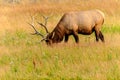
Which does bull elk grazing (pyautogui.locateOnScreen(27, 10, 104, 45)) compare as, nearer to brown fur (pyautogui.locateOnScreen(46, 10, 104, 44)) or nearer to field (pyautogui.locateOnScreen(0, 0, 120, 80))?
brown fur (pyautogui.locateOnScreen(46, 10, 104, 44))

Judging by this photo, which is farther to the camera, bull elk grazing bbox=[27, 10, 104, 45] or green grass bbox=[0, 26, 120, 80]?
bull elk grazing bbox=[27, 10, 104, 45]

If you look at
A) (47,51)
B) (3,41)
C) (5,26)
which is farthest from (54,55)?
(5,26)

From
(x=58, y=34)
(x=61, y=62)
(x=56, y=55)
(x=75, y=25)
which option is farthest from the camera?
(x=58, y=34)

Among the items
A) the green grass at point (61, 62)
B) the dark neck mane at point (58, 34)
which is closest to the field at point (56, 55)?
the green grass at point (61, 62)

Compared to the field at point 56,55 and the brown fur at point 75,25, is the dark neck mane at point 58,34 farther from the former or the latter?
the field at point 56,55

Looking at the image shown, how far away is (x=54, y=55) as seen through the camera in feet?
38.6

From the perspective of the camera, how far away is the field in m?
9.84

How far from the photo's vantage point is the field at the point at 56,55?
9844mm

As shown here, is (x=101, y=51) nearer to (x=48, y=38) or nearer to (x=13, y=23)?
(x=48, y=38)

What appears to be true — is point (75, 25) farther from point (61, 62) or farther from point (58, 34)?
point (61, 62)

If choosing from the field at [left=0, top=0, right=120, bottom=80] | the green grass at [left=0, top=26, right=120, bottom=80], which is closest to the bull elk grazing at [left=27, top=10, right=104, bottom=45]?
the field at [left=0, top=0, right=120, bottom=80]

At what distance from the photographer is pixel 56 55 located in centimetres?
1168

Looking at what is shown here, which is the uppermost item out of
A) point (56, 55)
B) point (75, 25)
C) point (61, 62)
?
point (75, 25)

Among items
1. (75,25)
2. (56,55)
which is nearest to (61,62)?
(56,55)
